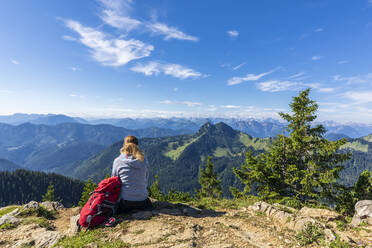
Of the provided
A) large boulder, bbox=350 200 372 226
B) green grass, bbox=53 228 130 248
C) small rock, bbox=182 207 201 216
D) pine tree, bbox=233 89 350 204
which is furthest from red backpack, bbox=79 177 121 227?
pine tree, bbox=233 89 350 204

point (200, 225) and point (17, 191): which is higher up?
point (200, 225)

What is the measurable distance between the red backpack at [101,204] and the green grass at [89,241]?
1.25 ft

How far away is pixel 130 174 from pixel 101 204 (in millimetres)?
1686

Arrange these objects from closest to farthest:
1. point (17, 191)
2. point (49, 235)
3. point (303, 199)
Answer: point (49, 235) → point (303, 199) → point (17, 191)

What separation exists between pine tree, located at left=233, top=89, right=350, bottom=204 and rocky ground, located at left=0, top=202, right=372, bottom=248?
6427 mm

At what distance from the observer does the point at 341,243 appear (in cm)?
563

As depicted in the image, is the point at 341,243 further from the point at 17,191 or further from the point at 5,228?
the point at 17,191

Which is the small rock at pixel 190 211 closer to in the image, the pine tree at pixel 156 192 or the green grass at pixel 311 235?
the green grass at pixel 311 235

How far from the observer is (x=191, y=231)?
6.87 meters

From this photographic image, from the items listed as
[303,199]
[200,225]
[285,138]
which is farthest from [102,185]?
[303,199]

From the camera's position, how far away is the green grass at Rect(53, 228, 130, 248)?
5859mm

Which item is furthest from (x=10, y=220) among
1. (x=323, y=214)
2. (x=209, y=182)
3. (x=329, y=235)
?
(x=209, y=182)

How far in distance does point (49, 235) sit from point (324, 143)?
19.1 meters

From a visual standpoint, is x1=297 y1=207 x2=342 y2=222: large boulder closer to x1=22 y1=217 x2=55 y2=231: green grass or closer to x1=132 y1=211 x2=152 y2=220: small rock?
x1=132 y1=211 x2=152 y2=220: small rock
